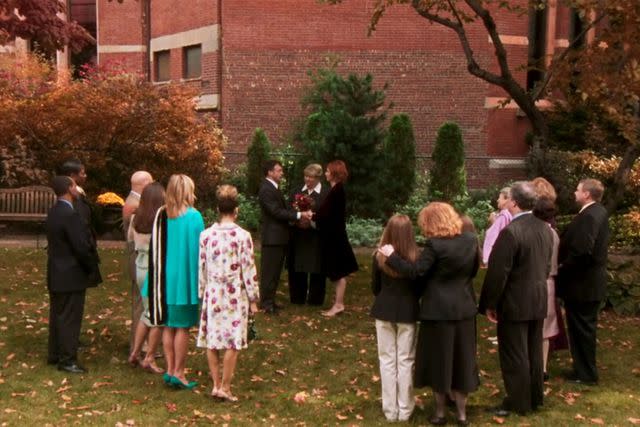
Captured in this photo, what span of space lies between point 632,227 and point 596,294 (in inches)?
408

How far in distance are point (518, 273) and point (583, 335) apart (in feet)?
4.98

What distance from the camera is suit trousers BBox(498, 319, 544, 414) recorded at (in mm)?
6457

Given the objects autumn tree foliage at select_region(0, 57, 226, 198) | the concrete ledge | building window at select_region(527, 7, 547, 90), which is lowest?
the concrete ledge

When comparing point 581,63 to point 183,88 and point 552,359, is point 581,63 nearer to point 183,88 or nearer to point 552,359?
point 552,359

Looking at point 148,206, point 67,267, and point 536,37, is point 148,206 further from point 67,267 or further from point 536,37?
point 536,37

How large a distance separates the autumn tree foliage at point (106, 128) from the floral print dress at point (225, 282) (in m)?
10.8

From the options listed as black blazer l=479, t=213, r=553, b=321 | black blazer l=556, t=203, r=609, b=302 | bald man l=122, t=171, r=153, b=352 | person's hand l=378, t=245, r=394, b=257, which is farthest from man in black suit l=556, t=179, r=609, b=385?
bald man l=122, t=171, r=153, b=352

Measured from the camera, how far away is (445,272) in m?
6.09

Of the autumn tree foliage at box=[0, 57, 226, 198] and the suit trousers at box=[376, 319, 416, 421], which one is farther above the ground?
the autumn tree foliage at box=[0, 57, 226, 198]

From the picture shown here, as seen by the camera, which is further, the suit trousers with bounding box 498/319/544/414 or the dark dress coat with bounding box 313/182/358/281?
the dark dress coat with bounding box 313/182/358/281

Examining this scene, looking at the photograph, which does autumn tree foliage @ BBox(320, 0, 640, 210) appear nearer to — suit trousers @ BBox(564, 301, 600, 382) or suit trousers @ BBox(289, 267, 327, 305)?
suit trousers @ BBox(564, 301, 600, 382)

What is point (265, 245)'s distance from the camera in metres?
9.87

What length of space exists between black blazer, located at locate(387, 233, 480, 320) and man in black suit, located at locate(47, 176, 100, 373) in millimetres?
3009

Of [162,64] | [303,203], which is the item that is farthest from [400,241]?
[162,64]
